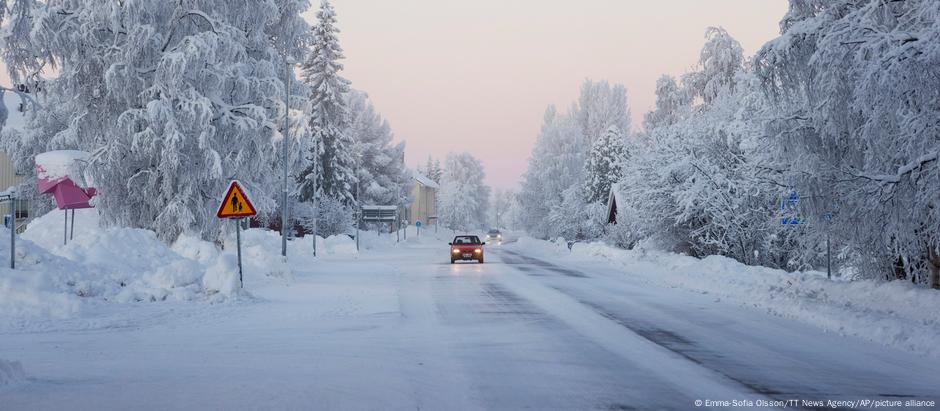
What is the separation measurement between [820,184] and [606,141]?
51.2 m

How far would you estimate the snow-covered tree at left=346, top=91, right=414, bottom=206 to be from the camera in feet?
258

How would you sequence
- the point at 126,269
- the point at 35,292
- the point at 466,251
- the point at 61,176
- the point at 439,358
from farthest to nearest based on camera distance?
the point at 466,251 < the point at 61,176 < the point at 126,269 < the point at 35,292 < the point at 439,358

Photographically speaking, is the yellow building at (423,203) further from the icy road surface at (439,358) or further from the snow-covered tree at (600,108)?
the icy road surface at (439,358)

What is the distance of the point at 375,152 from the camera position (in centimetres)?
8075

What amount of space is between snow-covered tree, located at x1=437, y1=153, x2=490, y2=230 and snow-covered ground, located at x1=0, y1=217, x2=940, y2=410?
133m

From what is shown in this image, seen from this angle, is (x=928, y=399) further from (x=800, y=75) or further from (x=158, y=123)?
(x=158, y=123)

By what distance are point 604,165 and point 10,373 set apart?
60.0 metres

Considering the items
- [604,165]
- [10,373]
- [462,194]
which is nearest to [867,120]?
[10,373]

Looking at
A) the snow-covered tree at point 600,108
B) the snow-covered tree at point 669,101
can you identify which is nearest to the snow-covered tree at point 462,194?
the snow-covered tree at point 600,108

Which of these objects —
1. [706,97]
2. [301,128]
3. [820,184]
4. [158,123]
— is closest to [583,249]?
[706,97]

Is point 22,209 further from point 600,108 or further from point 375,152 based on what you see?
point 600,108

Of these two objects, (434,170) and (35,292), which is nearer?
(35,292)

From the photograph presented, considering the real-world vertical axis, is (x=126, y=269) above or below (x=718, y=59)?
below

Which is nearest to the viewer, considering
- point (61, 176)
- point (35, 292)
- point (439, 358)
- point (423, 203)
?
point (439, 358)
